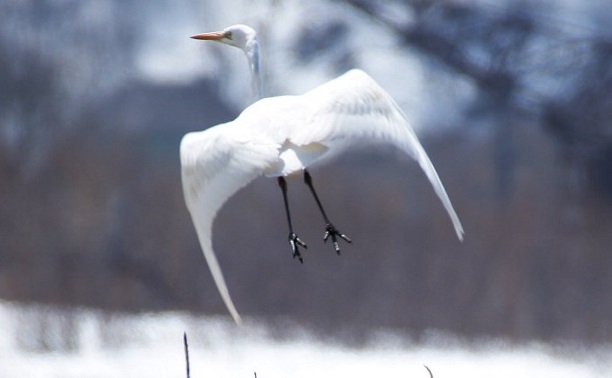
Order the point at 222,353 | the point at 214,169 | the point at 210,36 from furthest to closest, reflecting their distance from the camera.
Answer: the point at 222,353 → the point at 210,36 → the point at 214,169

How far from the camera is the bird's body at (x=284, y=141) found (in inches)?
65.1

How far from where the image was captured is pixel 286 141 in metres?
1.70

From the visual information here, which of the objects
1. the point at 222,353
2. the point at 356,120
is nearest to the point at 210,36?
the point at 356,120

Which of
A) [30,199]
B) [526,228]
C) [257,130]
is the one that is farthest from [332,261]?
[257,130]

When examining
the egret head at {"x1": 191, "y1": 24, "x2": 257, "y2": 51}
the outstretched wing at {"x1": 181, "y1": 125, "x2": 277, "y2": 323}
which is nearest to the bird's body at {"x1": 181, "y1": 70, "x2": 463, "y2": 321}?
the outstretched wing at {"x1": 181, "y1": 125, "x2": 277, "y2": 323}

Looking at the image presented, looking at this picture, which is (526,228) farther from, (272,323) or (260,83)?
(260,83)

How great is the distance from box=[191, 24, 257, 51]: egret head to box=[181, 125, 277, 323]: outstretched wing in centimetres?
46

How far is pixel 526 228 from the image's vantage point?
4.30 metres

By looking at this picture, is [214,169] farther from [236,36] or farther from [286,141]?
[236,36]

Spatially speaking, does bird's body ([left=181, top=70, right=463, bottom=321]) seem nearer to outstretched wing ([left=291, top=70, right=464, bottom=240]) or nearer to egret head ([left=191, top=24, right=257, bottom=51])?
outstretched wing ([left=291, top=70, right=464, bottom=240])

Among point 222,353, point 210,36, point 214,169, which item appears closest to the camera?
point 214,169

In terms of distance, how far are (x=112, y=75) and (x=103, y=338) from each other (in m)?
0.87

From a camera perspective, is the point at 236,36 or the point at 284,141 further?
the point at 236,36

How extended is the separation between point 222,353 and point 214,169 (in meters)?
2.34
